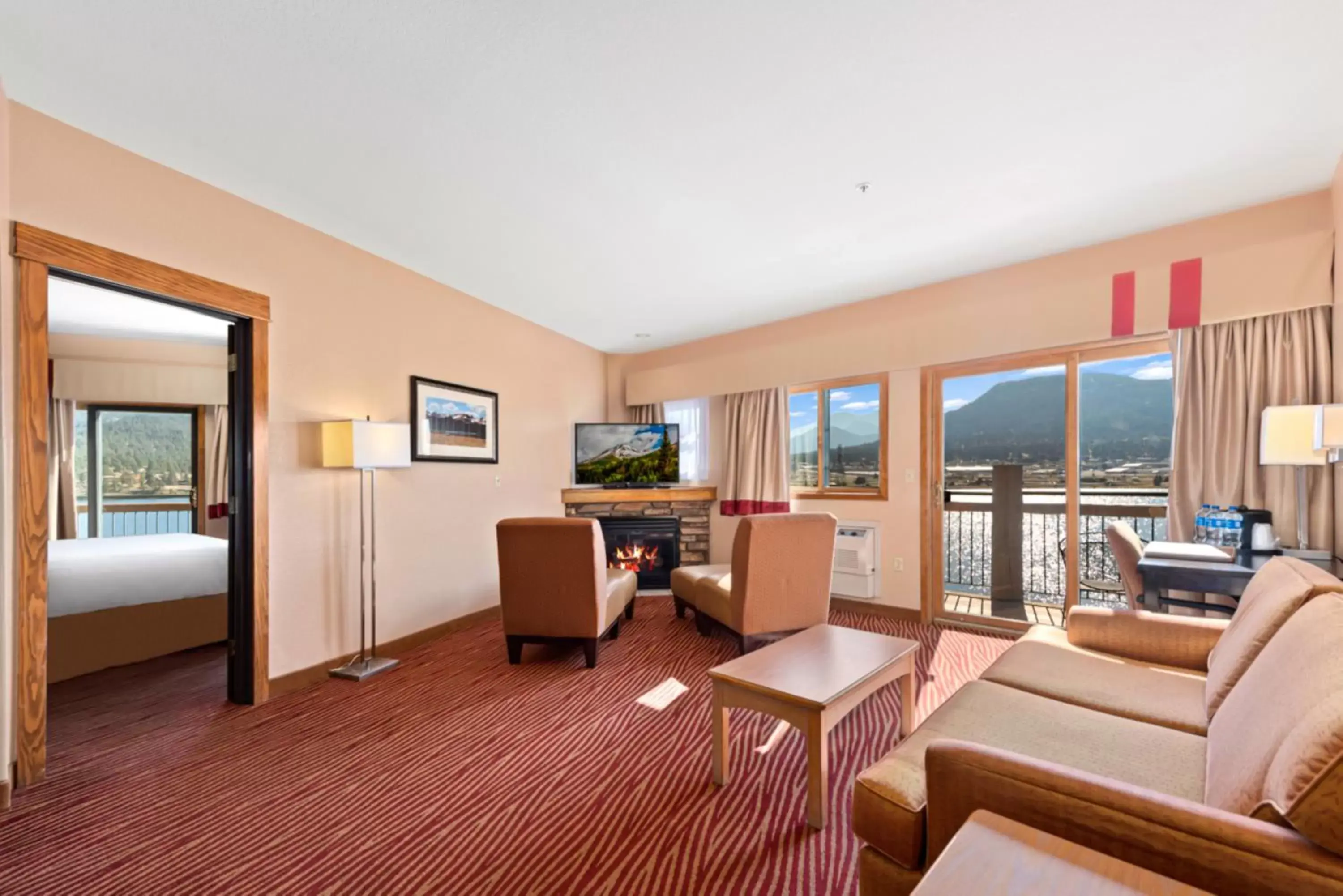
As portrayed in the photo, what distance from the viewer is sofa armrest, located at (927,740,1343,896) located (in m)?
0.87

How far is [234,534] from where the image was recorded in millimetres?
2941

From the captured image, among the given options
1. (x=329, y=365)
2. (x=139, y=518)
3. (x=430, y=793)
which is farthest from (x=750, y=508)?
(x=139, y=518)

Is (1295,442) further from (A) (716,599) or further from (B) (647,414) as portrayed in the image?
(B) (647,414)

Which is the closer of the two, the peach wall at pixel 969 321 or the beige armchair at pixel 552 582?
the peach wall at pixel 969 321

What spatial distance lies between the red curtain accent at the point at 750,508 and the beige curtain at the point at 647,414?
1.17 m

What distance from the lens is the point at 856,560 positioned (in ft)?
15.1

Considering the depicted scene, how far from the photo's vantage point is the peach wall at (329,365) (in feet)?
7.83

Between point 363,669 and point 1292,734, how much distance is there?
3.81m

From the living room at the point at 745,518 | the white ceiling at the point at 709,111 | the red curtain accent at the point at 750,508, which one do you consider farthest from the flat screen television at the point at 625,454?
the white ceiling at the point at 709,111

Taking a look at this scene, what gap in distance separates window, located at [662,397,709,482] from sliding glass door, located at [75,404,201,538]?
4817mm

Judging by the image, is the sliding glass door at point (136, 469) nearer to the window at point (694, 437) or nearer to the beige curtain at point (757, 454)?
the window at point (694, 437)

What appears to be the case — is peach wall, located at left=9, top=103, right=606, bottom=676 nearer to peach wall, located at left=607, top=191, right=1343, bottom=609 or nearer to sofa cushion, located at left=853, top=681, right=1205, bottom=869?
peach wall, located at left=607, top=191, right=1343, bottom=609

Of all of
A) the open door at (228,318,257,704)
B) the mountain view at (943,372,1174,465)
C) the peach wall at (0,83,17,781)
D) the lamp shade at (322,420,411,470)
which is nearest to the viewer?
the peach wall at (0,83,17,781)

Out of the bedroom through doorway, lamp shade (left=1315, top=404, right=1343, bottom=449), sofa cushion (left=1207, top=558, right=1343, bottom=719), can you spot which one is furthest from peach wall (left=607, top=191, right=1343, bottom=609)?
the bedroom through doorway
